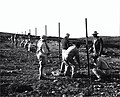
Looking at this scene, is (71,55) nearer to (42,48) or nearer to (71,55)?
(71,55)

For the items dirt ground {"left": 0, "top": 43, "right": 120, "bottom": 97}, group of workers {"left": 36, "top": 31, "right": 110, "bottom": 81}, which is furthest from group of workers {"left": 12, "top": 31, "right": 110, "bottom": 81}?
dirt ground {"left": 0, "top": 43, "right": 120, "bottom": 97}

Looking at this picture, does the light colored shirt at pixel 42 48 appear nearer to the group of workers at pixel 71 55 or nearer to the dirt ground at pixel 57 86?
the group of workers at pixel 71 55

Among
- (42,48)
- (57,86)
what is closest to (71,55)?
(42,48)

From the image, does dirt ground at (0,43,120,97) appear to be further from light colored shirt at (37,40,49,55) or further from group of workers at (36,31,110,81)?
light colored shirt at (37,40,49,55)

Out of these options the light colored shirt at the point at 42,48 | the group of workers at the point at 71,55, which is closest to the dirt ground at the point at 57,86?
the group of workers at the point at 71,55

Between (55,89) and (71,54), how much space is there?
2.56 m

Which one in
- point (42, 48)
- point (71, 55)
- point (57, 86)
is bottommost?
point (57, 86)

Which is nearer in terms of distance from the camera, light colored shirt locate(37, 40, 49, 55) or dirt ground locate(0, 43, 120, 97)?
dirt ground locate(0, 43, 120, 97)

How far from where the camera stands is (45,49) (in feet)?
38.4

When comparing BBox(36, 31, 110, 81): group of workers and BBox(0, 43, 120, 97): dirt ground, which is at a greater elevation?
BBox(36, 31, 110, 81): group of workers

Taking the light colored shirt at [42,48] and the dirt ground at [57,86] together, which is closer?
the dirt ground at [57,86]

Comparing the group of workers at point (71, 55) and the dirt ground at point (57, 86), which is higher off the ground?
the group of workers at point (71, 55)

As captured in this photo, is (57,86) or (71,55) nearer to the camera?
(57,86)

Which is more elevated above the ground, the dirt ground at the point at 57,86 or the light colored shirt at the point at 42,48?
the light colored shirt at the point at 42,48
